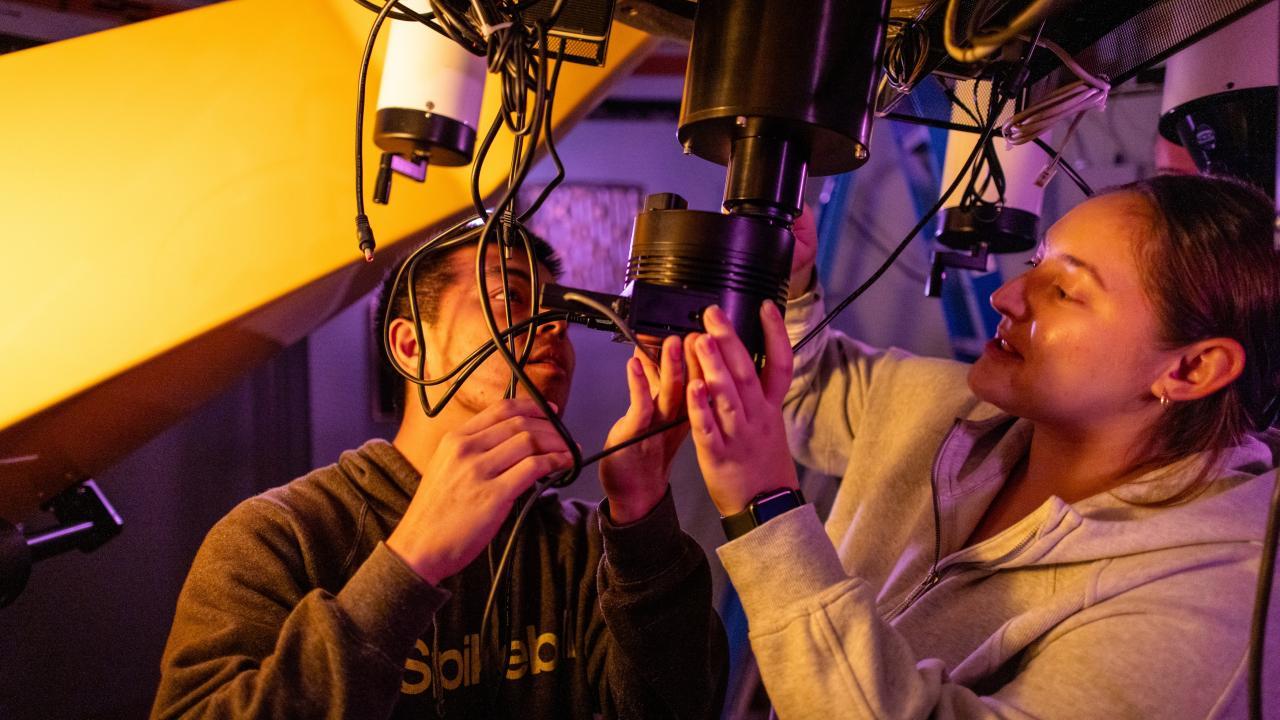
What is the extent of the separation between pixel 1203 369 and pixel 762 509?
0.59 meters

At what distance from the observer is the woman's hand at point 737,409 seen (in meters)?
0.54

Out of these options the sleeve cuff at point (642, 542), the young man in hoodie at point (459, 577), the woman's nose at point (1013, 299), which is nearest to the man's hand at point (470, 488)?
the young man in hoodie at point (459, 577)

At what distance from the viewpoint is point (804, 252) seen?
3.90 feet

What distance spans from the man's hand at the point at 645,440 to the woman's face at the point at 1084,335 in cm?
42

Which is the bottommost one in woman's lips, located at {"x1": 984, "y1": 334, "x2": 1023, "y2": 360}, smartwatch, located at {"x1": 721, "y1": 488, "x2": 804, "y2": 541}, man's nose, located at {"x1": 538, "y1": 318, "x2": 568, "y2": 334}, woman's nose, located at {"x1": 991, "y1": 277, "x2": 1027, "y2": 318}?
smartwatch, located at {"x1": 721, "y1": 488, "x2": 804, "y2": 541}

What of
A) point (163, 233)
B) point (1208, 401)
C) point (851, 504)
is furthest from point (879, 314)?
point (163, 233)

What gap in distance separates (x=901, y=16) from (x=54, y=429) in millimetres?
1034

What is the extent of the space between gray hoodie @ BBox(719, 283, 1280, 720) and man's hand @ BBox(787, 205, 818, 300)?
12.7 inches

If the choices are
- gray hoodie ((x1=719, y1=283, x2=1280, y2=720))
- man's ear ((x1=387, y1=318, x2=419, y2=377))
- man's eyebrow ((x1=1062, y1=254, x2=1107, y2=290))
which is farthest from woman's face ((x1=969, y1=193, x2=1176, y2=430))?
man's ear ((x1=387, y1=318, x2=419, y2=377))

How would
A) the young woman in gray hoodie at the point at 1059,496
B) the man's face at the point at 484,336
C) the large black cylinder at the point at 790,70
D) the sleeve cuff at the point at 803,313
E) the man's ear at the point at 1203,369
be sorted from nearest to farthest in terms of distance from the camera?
the large black cylinder at the point at 790,70, the young woman in gray hoodie at the point at 1059,496, the man's ear at the point at 1203,369, the man's face at the point at 484,336, the sleeve cuff at the point at 803,313

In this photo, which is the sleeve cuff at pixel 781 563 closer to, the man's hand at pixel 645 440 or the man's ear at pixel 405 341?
the man's hand at pixel 645 440

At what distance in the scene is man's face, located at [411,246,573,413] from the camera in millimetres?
1072

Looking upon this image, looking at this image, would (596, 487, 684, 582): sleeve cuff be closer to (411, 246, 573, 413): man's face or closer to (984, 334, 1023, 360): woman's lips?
(411, 246, 573, 413): man's face

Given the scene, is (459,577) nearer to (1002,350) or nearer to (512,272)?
(512,272)
